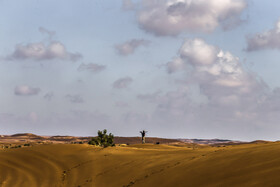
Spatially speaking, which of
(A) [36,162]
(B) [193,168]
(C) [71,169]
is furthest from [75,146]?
(B) [193,168]

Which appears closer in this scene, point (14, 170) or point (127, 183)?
point (127, 183)

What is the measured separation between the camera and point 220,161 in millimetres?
18875

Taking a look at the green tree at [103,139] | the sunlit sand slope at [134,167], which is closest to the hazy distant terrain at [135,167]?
the sunlit sand slope at [134,167]

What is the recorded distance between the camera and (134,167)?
23484 millimetres

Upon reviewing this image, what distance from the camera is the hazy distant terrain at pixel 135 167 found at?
51.6 ft

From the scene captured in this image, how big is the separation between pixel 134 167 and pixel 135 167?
10cm

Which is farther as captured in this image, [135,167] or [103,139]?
[103,139]

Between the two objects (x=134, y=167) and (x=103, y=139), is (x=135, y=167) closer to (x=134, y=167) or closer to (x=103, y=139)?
(x=134, y=167)

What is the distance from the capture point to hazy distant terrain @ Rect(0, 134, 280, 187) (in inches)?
620

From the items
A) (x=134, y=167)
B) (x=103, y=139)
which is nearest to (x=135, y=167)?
(x=134, y=167)

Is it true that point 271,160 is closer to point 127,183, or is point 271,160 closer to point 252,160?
point 252,160

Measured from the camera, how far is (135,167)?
922 inches

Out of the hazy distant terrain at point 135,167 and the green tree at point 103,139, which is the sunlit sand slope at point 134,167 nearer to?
the hazy distant terrain at point 135,167

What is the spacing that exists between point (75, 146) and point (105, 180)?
1610cm
